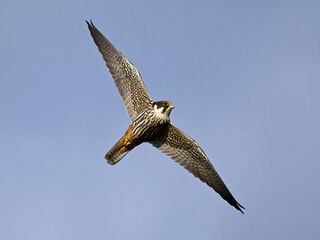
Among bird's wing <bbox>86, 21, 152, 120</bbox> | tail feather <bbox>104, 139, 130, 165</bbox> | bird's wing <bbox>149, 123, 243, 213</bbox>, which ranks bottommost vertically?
tail feather <bbox>104, 139, 130, 165</bbox>

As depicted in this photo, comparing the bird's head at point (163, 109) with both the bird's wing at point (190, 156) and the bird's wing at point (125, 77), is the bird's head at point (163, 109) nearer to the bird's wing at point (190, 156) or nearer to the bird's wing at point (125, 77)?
the bird's wing at point (125, 77)

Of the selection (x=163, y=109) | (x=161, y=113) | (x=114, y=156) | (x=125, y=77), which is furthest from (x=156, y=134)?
(x=125, y=77)

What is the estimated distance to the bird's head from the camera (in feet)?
34.3

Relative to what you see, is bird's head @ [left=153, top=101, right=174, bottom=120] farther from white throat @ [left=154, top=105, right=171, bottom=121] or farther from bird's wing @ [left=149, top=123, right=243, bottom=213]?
bird's wing @ [left=149, top=123, right=243, bottom=213]

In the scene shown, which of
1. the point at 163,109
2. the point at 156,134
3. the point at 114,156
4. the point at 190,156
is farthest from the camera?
the point at 190,156

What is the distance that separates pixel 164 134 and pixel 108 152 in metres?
1.51

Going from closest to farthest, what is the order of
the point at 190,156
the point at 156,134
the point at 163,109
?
the point at 163,109
the point at 156,134
the point at 190,156

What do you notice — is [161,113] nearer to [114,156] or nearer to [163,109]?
[163,109]

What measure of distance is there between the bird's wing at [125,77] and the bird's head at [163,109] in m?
0.62

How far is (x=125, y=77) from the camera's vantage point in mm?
11570

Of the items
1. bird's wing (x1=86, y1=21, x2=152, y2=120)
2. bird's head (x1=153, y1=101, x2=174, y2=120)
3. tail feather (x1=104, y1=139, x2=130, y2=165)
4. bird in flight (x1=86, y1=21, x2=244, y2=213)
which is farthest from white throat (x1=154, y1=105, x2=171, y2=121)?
tail feather (x1=104, y1=139, x2=130, y2=165)

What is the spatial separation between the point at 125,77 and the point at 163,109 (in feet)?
5.46

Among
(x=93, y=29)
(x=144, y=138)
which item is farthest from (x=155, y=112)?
(x=93, y=29)

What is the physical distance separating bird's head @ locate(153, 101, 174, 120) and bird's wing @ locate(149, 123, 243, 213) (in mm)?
731
